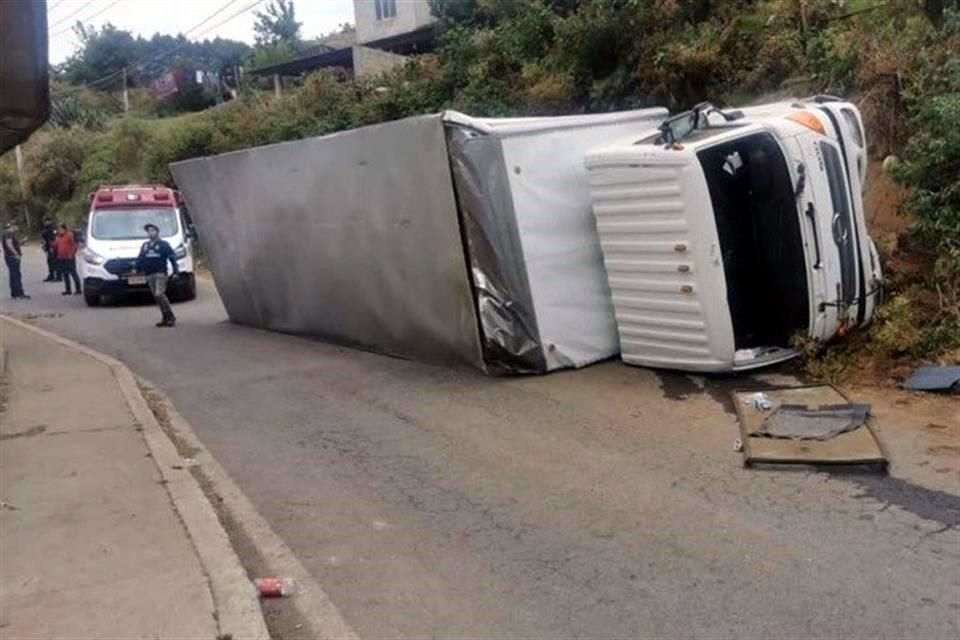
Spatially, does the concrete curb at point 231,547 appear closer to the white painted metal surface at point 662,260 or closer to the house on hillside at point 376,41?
the white painted metal surface at point 662,260

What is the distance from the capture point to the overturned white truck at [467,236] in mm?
9438

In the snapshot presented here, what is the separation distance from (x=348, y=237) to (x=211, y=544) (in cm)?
627

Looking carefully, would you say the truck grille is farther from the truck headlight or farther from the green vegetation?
the green vegetation

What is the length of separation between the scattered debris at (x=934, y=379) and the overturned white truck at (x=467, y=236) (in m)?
2.71

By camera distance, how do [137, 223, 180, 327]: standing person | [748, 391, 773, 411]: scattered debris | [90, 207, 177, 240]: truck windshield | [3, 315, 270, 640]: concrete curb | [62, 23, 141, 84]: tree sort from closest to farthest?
[3, 315, 270, 640]: concrete curb
[748, 391, 773, 411]: scattered debris
[137, 223, 180, 327]: standing person
[90, 207, 177, 240]: truck windshield
[62, 23, 141, 84]: tree

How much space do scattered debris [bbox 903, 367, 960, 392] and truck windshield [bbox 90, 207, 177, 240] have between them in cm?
1618

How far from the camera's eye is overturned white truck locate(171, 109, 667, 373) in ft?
31.0

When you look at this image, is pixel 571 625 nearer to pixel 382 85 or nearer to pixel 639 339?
pixel 639 339

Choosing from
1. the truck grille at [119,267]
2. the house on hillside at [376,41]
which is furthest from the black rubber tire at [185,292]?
the house on hillside at [376,41]

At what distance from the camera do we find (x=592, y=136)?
9.90m

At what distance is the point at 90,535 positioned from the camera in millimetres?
5934

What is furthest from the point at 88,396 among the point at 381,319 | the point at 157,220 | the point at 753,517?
the point at 157,220

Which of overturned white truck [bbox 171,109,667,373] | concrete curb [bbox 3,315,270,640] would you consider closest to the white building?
overturned white truck [bbox 171,109,667,373]

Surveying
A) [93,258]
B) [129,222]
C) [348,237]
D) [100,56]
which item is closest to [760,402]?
[348,237]
